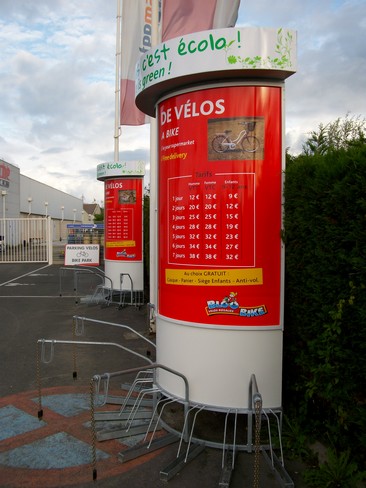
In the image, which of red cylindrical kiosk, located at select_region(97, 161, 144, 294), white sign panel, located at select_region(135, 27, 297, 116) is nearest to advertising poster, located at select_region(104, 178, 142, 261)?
red cylindrical kiosk, located at select_region(97, 161, 144, 294)

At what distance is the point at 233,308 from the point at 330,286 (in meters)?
0.88

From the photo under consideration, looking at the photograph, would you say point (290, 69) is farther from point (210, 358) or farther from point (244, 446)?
point (244, 446)

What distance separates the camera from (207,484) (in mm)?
3234

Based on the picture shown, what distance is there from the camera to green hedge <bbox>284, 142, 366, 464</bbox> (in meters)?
2.97

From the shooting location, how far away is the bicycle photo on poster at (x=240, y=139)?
365cm

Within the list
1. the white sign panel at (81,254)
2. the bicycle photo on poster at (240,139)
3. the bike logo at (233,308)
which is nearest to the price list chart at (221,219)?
the bicycle photo on poster at (240,139)

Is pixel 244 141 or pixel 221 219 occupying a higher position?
pixel 244 141

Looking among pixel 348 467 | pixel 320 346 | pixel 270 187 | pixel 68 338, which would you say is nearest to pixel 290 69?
pixel 270 187

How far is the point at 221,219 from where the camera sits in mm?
3693

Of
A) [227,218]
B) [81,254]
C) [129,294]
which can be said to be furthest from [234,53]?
[81,254]

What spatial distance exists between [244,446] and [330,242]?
1945 mm

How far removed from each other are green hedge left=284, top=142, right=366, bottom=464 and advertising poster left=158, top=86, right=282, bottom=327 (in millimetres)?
225

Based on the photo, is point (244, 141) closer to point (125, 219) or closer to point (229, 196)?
point (229, 196)

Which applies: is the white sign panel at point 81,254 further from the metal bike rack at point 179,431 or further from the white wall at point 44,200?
the white wall at point 44,200
